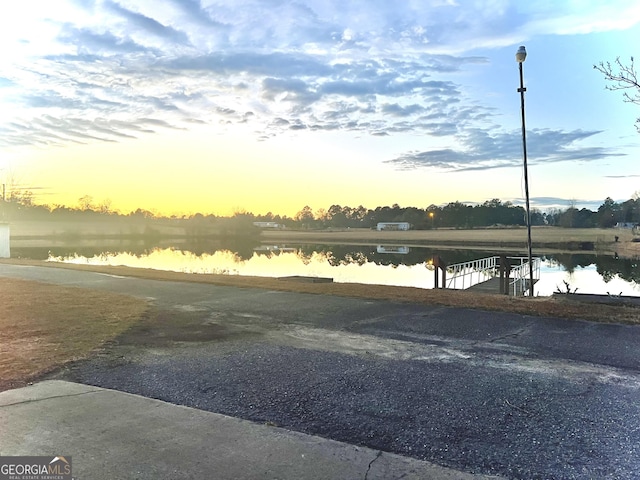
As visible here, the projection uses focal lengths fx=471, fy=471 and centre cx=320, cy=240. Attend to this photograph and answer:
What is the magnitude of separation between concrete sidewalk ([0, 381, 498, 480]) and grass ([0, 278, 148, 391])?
1.30 m

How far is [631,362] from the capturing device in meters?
5.41

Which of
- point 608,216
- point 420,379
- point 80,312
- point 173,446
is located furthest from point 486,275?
point 608,216

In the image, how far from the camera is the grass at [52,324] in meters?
5.43

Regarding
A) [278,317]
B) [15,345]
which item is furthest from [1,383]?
[278,317]

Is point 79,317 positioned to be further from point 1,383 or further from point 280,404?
point 280,404

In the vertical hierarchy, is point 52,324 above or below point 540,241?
below

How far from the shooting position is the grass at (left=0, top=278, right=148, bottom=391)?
17.8ft

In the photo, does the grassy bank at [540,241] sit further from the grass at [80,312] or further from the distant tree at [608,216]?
the grass at [80,312]

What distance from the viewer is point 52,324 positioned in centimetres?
768

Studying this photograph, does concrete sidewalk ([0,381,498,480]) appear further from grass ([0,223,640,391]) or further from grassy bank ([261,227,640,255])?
grassy bank ([261,227,640,255])

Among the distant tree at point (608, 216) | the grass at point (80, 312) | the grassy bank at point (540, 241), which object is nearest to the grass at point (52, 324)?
the grass at point (80, 312)

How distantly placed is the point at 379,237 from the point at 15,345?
8798 cm

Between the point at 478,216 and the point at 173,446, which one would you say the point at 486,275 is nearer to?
the point at 173,446

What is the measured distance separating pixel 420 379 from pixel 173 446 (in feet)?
8.47
